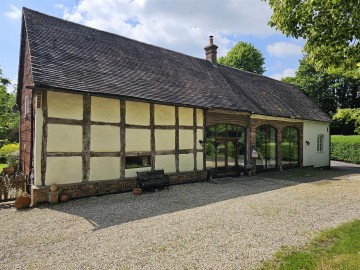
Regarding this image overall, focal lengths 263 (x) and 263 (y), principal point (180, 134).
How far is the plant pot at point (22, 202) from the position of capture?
Result: 793 cm

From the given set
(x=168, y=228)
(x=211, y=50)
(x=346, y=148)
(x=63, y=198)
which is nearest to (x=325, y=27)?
(x=168, y=228)

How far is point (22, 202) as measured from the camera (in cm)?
798

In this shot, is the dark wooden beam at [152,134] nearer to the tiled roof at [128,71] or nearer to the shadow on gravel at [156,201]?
the tiled roof at [128,71]

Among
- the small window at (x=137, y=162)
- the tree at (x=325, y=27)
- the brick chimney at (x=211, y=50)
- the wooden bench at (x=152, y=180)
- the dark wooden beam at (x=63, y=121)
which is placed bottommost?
the wooden bench at (x=152, y=180)

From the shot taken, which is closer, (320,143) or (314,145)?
(314,145)

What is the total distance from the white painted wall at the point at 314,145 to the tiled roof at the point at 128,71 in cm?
118

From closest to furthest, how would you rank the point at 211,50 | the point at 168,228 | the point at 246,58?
the point at 168,228 < the point at 211,50 < the point at 246,58

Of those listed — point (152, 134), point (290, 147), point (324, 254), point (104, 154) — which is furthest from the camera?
point (290, 147)

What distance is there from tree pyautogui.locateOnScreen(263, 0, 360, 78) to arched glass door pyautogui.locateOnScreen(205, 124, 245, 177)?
7.87m

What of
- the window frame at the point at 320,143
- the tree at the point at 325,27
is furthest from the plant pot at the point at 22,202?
the window frame at the point at 320,143

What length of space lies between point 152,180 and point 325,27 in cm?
767

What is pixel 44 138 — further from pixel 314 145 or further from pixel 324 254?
pixel 314 145

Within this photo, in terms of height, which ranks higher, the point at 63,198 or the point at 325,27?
the point at 325,27

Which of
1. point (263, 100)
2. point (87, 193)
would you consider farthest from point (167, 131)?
point (263, 100)
